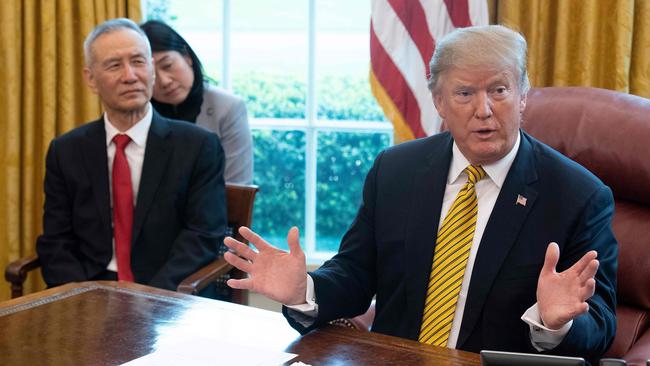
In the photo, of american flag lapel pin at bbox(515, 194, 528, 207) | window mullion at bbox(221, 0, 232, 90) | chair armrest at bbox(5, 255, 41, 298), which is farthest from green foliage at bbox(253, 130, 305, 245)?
american flag lapel pin at bbox(515, 194, 528, 207)

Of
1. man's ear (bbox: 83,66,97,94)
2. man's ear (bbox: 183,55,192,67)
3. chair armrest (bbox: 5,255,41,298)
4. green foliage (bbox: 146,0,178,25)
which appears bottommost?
chair armrest (bbox: 5,255,41,298)

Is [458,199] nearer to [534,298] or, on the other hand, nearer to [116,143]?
[534,298]

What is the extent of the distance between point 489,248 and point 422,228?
19cm

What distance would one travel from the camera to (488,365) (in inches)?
51.4

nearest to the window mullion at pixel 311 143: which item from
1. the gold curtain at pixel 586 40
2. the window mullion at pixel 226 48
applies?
the window mullion at pixel 226 48

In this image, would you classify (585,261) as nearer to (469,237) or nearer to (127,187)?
(469,237)

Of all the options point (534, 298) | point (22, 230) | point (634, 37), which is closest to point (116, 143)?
point (22, 230)

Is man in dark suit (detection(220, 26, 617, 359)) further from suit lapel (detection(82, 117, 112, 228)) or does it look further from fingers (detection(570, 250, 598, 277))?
suit lapel (detection(82, 117, 112, 228))

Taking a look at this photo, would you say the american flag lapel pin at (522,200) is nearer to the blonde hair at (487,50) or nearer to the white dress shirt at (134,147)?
the blonde hair at (487,50)

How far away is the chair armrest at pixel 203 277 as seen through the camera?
2609 millimetres

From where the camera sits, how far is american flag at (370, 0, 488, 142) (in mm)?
3447

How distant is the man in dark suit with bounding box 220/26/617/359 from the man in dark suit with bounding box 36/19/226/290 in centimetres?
96

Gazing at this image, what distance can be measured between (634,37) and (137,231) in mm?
2023

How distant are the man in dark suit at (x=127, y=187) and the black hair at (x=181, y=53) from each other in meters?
0.45
